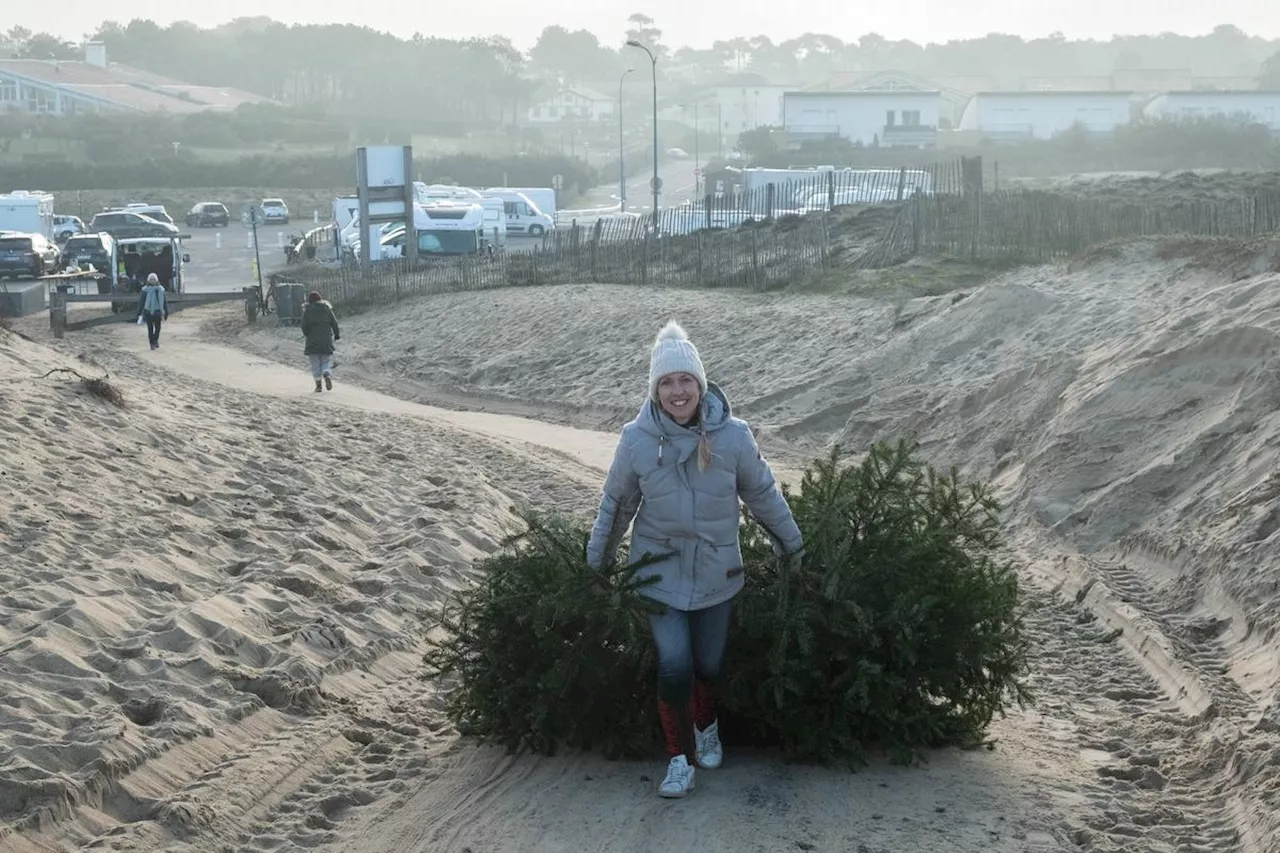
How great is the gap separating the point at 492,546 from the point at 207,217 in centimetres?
5918

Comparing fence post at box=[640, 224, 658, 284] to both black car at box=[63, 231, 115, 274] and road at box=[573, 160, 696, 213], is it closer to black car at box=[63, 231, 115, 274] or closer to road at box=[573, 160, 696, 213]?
black car at box=[63, 231, 115, 274]

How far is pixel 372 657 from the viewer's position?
8828mm

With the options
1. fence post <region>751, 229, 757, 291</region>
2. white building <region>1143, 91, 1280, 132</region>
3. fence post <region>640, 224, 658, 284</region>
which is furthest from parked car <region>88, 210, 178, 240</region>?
white building <region>1143, 91, 1280, 132</region>

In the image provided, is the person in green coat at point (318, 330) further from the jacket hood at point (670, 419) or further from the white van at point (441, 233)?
the white van at point (441, 233)

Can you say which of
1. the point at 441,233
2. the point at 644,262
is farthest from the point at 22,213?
the point at 644,262

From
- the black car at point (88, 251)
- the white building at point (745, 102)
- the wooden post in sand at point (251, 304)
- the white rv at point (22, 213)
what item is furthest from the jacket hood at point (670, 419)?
the white building at point (745, 102)

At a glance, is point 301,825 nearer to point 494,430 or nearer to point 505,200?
point 494,430

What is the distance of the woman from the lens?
6297 mm

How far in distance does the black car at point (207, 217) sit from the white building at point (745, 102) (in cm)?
8304

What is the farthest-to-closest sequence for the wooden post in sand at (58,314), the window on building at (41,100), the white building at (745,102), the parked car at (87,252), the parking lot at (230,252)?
the white building at (745,102) → the window on building at (41,100) → the parking lot at (230,252) → the parked car at (87,252) → the wooden post in sand at (58,314)

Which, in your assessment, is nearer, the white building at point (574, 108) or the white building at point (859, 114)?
the white building at point (859, 114)

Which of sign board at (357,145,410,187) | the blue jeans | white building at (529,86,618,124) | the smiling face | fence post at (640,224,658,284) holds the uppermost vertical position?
white building at (529,86,618,124)

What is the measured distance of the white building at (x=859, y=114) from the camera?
86875 mm

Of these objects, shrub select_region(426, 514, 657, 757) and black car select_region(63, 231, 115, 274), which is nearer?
shrub select_region(426, 514, 657, 757)
